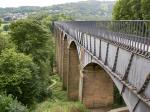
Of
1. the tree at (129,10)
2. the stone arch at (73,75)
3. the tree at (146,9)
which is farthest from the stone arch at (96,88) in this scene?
the tree at (129,10)

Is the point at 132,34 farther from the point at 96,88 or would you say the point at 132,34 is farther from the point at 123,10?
the point at 123,10

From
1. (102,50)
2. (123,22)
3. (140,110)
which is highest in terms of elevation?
(123,22)

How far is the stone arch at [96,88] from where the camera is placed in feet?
84.4

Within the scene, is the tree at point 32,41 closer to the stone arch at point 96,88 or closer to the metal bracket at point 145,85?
the stone arch at point 96,88

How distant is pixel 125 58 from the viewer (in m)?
11.6

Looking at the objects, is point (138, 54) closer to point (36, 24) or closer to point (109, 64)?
point (109, 64)

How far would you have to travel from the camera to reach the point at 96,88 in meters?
27.0

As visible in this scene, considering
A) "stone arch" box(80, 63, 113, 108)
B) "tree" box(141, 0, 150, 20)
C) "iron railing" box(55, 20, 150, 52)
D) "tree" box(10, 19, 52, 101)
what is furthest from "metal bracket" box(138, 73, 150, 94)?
"tree" box(141, 0, 150, 20)

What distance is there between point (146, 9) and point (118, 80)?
2469 centimetres

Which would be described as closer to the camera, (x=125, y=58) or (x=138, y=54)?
(x=138, y=54)

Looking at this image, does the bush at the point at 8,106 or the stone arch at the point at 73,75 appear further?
the stone arch at the point at 73,75

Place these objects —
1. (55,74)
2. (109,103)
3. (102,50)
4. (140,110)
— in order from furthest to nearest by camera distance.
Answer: (55,74) < (109,103) < (102,50) < (140,110)

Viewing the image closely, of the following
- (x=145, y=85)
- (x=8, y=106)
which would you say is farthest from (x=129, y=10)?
(x=145, y=85)

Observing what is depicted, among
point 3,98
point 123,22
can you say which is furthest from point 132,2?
point 123,22
